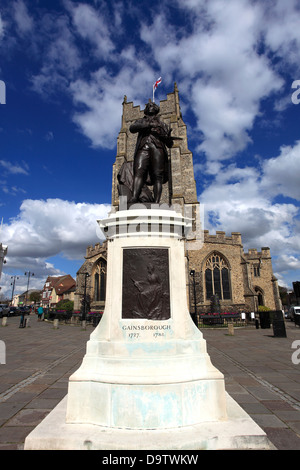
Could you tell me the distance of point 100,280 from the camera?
28000 millimetres

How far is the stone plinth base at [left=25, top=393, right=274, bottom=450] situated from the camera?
91.7 inches

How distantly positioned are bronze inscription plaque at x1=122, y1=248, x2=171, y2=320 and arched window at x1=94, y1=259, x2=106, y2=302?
24686 millimetres

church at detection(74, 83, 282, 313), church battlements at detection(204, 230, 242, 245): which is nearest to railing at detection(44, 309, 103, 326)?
church at detection(74, 83, 282, 313)

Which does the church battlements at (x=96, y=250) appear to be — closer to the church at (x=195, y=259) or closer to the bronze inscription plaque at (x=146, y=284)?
the church at (x=195, y=259)

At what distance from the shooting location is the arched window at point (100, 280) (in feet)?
90.7

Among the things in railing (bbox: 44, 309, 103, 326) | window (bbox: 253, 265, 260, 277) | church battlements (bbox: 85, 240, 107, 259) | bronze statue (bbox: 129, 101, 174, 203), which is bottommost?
railing (bbox: 44, 309, 103, 326)

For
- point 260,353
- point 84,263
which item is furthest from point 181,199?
point 260,353

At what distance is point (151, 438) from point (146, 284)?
1.56m

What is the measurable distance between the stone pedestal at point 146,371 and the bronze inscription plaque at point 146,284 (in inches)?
0.5

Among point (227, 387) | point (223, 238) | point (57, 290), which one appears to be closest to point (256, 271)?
point (223, 238)

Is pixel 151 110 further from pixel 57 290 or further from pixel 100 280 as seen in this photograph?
pixel 57 290

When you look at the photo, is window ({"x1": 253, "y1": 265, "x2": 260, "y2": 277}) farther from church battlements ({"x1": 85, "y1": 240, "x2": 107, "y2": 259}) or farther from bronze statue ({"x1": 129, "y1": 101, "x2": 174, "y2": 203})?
bronze statue ({"x1": 129, "y1": 101, "x2": 174, "y2": 203})
